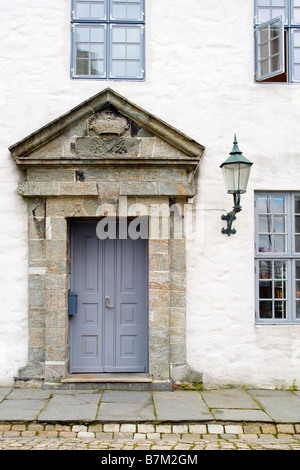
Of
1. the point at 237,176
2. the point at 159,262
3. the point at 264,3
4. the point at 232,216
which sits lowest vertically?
the point at 159,262

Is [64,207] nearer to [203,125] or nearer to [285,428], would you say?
[203,125]

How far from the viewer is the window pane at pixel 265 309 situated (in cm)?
568

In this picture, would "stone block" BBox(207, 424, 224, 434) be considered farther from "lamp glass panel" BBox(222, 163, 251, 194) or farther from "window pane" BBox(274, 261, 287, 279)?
"lamp glass panel" BBox(222, 163, 251, 194)

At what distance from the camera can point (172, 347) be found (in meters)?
5.44

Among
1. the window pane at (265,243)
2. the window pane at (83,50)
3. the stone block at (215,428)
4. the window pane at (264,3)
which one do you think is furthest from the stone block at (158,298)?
the window pane at (264,3)

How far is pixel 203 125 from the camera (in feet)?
18.5

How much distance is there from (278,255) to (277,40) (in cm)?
275

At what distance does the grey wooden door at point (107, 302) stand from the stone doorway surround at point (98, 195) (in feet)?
0.97

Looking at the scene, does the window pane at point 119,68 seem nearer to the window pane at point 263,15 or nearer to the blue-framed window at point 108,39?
the blue-framed window at point 108,39

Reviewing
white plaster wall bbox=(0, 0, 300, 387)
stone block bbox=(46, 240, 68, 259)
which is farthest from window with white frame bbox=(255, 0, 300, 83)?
stone block bbox=(46, 240, 68, 259)

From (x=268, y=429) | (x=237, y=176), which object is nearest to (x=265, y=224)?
(x=237, y=176)

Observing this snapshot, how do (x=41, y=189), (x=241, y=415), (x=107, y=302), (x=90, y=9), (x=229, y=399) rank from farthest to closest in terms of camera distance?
(x=90, y=9)
(x=107, y=302)
(x=41, y=189)
(x=229, y=399)
(x=241, y=415)
